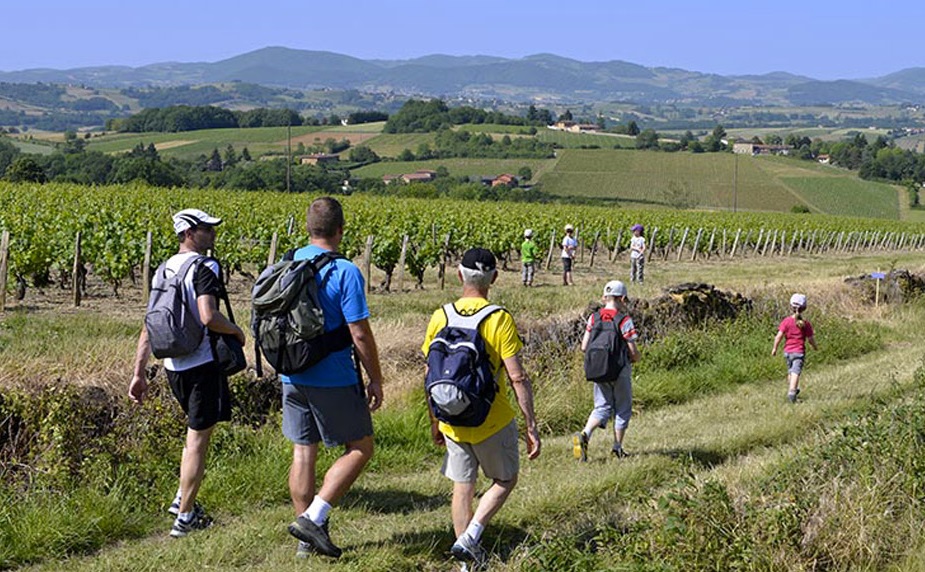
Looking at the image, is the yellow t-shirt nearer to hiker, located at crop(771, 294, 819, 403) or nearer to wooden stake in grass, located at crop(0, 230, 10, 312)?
hiker, located at crop(771, 294, 819, 403)

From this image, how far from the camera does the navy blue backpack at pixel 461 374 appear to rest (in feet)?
15.4

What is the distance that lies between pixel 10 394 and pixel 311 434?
7.18 feet

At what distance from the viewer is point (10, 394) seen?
6062 millimetres

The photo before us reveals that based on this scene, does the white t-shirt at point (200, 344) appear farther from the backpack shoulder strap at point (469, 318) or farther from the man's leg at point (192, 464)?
the backpack shoulder strap at point (469, 318)

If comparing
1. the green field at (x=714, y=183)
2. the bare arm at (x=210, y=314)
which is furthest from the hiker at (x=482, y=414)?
the green field at (x=714, y=183)

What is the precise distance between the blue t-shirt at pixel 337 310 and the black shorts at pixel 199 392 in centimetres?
55

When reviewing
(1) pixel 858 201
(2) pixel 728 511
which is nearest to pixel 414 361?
(2) pixel 728 511

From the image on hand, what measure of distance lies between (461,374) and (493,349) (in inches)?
9.6

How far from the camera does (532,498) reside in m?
6.21

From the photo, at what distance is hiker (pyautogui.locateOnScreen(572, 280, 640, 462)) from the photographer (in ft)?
24.1

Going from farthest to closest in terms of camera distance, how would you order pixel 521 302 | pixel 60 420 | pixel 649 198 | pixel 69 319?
pixel 649 198 → pixel 521 302 → pixel 69 319 → pixel 60 420

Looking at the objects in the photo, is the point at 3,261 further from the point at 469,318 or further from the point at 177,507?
the point at 469,318

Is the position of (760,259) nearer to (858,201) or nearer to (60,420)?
(60,420)

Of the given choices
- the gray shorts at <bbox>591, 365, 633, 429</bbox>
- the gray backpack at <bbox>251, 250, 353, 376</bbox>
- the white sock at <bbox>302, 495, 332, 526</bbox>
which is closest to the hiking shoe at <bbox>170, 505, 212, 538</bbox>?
the white sock at <bbox>302, 495, 332, 526</bbox>
